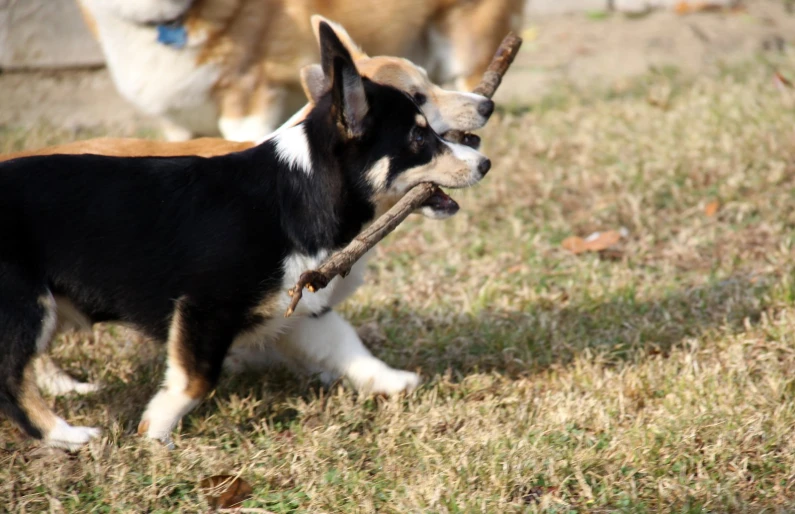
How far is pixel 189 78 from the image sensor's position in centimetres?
502

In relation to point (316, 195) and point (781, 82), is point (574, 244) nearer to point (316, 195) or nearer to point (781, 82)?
point (316, 195)

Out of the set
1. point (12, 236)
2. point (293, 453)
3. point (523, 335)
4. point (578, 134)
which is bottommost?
point (578, 134)

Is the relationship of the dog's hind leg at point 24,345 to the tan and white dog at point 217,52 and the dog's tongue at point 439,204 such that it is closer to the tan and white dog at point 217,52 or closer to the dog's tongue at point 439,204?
the dog's tongue at point 439,204

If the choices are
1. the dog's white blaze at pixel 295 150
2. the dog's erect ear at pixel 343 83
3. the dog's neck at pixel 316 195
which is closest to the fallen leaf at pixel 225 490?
the dog's neck at pixel 316 195

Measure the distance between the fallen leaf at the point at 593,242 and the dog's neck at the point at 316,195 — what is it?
70.9 inches

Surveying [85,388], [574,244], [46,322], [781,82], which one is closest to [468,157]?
[46,322]

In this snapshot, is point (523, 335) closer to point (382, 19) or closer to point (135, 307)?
point (135, 307)

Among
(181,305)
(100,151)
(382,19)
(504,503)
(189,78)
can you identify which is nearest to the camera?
(504,503)

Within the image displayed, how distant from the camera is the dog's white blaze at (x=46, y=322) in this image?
8.96ft

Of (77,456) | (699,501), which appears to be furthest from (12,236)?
(699,501)

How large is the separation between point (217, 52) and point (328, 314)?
2.28m

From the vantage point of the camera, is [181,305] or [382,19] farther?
[382,19]

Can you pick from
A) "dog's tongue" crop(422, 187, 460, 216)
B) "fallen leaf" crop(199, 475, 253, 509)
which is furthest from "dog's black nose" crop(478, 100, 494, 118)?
"fallen leaf" crop(199, 475, 253, 509)

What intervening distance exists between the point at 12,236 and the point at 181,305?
51cm
